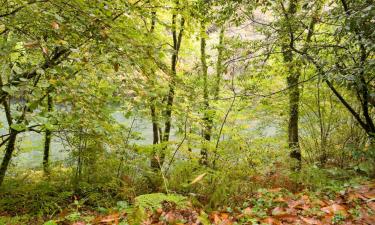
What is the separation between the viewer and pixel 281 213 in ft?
11.1

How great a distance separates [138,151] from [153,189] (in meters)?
0.64

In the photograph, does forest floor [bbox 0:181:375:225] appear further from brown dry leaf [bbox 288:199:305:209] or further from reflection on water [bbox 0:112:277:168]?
reflection on water [bbox 0:112:277:168]

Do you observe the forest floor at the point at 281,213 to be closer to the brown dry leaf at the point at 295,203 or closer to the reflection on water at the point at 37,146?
the brown dry leaf at the point at 295,203

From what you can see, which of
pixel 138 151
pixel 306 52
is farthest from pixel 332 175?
pixel 138 151

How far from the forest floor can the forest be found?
0.05ft

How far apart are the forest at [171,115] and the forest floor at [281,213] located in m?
0.02

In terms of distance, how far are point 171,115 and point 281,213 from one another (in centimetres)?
200

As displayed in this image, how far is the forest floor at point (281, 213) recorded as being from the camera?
311 cm

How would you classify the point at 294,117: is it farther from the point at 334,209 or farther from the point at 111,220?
the point at 111,220

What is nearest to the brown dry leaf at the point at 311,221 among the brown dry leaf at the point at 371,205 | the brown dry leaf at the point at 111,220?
the brown dry leaf at the point at 371,205

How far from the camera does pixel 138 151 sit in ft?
17.6

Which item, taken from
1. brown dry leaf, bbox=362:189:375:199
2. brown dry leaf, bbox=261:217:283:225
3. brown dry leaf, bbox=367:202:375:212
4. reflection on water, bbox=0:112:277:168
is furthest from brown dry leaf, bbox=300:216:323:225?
reflection on water, bbox=0:112:277:168

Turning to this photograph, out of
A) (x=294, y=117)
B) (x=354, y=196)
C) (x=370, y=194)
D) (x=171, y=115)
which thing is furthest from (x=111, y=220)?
(x=294, y=117)

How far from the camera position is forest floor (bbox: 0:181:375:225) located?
3.11 metres
